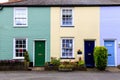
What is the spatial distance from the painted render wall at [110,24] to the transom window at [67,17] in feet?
8.79

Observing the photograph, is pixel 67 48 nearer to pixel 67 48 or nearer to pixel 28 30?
pixel 67 48

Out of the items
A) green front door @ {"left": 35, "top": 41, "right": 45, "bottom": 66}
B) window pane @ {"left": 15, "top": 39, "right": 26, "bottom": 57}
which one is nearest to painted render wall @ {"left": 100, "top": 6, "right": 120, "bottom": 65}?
green front door @ {"left": 35, "top": 41, "right": 45, "bottom": 66}

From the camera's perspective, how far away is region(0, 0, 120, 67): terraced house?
96.7ft

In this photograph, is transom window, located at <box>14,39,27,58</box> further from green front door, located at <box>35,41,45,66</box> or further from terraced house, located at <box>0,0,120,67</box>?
green front door, located at <box>35,41,45,66</box>

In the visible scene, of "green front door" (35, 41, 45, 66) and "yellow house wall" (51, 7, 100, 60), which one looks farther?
"green front door" (35, 41, 45, 66)

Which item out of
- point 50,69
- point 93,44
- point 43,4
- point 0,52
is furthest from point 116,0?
point 0,52

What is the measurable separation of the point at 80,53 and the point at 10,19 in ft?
22.7

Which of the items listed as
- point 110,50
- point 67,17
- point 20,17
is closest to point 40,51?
point 20,17

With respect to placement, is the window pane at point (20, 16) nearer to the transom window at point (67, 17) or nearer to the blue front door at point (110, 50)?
the transom window at point (67, 17)

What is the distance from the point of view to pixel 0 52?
2953cm

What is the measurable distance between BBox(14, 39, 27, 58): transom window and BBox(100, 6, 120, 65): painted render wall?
6890 millimetres

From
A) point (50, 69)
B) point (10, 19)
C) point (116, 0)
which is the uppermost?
point (116, 0)

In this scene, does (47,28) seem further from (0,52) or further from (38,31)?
(0,52)

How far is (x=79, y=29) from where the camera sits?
96.8 ft
